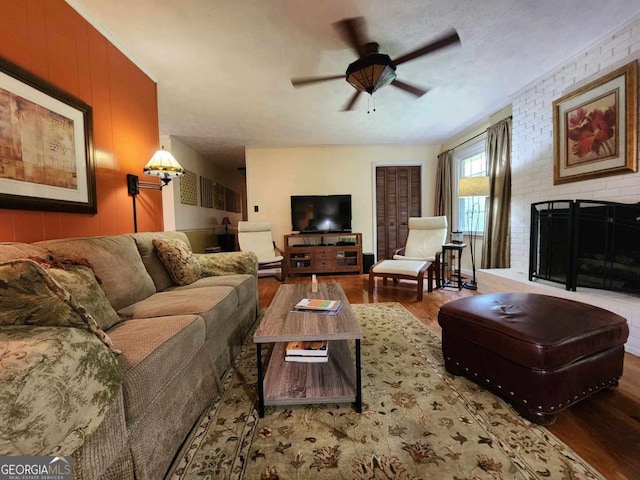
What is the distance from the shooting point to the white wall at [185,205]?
4.32 metres

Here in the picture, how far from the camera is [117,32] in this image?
6.61 ft

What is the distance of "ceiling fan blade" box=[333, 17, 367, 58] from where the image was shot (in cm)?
183

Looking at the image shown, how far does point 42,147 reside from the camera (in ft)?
4.92

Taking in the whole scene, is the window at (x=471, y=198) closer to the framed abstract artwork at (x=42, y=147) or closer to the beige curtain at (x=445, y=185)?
the beige curtain at (x=445, y=185)

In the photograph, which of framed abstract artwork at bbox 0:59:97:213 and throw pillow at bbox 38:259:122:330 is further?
framed abstract artwork at bbox 0:59:97:213

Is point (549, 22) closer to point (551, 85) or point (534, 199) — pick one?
point (551, 85)

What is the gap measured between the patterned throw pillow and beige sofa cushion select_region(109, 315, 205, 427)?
785mm

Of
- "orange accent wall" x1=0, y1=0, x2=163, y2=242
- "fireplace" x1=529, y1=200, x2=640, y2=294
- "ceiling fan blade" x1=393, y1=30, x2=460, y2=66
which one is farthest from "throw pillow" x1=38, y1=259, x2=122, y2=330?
"fireplace" x1=529, y1=200, x2=640, y2=294

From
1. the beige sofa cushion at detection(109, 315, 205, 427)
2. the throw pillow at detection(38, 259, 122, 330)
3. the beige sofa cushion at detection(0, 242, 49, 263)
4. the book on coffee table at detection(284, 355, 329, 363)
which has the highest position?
the beige sofa cushion at detection(0, 242, 49, 263)

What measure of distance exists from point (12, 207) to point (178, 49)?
5.57 ft

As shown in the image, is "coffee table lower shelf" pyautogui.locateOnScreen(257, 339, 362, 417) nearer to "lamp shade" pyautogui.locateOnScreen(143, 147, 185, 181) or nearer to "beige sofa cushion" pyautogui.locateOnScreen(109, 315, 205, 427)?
"beige sofa cushion" pyautogui.locateOnScreen(109, 315, 205, 427)

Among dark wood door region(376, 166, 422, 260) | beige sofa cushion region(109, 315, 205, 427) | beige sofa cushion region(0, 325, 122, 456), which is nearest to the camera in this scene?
beige sofa cushion region(0, 325, 122, 456)

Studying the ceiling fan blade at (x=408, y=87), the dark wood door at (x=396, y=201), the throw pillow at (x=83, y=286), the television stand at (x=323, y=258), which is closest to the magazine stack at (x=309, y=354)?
the throw pillow at (x=83, y=286)

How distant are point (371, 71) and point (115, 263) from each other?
2190 mm
